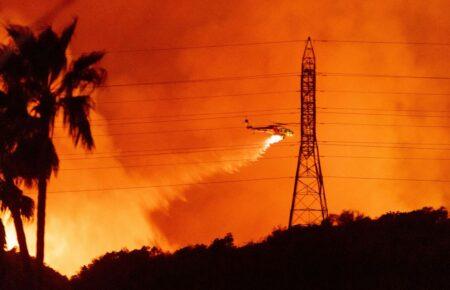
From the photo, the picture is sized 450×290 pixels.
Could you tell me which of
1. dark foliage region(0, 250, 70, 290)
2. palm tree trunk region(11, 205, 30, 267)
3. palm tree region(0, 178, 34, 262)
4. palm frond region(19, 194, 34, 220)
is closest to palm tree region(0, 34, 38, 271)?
palm tree region(0, 178, 34, 262)

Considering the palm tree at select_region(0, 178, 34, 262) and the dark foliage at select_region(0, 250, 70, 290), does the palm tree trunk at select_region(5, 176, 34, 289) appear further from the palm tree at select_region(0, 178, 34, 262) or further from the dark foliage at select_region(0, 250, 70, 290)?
the dark foliage at select_region(0, 250, 70, 290)

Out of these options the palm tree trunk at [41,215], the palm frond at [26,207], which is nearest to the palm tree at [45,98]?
the palm tree trunk at [41,215]

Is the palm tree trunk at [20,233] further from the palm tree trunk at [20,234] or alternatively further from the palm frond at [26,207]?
the palm frond at [26,207]

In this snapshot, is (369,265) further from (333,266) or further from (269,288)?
(269,288)


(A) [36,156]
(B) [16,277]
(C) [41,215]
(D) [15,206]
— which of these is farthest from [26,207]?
(B) [16,277]

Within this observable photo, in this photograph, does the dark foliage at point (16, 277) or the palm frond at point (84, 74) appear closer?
the palm frond at point (84, 74)

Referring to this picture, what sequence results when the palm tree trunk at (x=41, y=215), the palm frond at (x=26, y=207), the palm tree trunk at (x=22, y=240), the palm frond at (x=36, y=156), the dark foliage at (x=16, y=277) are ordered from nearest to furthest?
the palm frond at (x=36, y=156) → the palm tree trunk at (x=41, y=215) → the palm tree trunk at (x=22, y=240) → the palm frond at (x=26, y=207) → the dark foliage at (x=16, y=277)

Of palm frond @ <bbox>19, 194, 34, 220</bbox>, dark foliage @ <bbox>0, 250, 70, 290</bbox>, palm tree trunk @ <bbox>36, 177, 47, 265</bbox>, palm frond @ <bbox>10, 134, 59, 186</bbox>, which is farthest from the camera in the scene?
dark foliage @ <bbox>0, 250, 70, 290</bbox>

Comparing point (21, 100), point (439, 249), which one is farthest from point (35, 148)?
point (439, 249)
